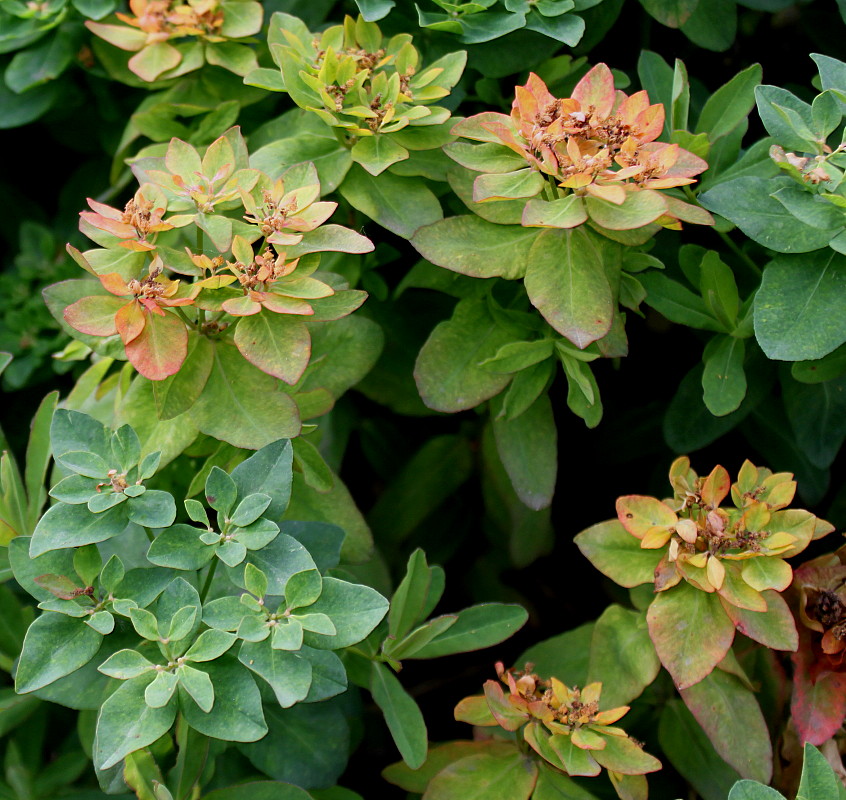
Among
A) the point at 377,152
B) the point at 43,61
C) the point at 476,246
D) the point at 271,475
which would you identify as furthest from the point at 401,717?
the point at 43,61

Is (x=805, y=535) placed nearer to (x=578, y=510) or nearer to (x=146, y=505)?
(x=578, y=510)

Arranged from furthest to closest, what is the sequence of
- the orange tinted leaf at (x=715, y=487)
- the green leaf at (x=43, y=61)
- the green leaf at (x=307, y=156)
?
1. the green leaf at (x=43, y=61)
2. the green leaf at (x=307, y=156)
3. the orange tinted leaf at (x=715, y=487)

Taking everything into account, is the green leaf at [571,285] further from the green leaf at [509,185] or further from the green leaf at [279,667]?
the green leaf at [279,667]

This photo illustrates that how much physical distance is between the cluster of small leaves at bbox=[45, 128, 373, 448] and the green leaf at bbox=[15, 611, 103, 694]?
8.7 inches

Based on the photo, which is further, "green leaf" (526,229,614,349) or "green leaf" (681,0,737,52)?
"green leaf" (681,0,737,52)

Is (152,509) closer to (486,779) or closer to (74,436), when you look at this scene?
(74,436)

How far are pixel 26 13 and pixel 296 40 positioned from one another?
460mm

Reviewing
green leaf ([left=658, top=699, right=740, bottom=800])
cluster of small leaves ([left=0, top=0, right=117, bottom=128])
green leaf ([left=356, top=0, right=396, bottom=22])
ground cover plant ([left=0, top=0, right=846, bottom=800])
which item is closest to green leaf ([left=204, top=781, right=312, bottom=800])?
ground cover plant ([left=0, top=0, right=846, bottom=800])

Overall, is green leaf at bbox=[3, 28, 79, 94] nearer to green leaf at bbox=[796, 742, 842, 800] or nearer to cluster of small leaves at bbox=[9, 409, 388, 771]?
cluster of small leaves at bbox=[9, 409, 388, 771]

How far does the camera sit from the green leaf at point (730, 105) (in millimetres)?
1063

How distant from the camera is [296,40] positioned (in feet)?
3.38

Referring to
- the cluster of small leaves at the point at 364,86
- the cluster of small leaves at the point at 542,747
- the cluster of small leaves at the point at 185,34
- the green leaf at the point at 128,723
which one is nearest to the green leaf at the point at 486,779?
the cluster of small leaves at the point at 542,747

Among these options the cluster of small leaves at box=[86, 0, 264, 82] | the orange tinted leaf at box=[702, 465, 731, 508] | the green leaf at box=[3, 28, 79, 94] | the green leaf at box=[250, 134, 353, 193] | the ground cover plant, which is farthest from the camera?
the green leaf at box=[3, 28, 79, 94]

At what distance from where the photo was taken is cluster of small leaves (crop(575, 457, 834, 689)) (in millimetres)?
906
